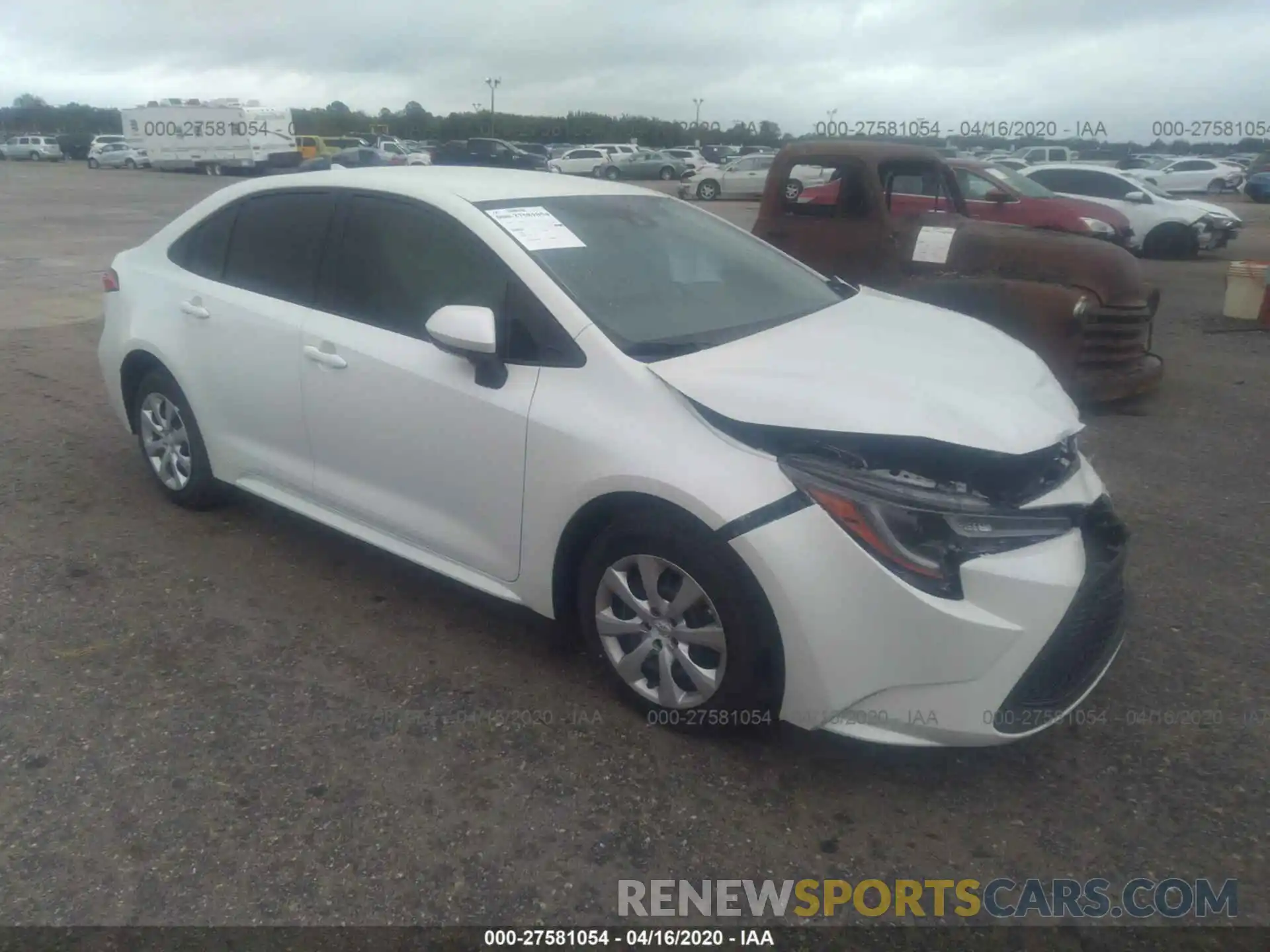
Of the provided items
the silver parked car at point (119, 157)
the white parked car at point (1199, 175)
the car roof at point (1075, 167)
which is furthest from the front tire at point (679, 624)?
the silver parked car at point (119, 157)

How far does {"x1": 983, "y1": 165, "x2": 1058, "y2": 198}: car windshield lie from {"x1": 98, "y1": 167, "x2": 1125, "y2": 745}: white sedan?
9047 mm

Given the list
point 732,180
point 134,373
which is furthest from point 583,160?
point 134,373

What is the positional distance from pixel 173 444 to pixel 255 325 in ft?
3.32

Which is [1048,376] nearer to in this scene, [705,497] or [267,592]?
[705,497]

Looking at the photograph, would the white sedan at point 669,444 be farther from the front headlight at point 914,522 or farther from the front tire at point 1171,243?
the front tire at point 1171,243

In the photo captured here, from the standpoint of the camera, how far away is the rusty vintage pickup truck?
6.67 metres

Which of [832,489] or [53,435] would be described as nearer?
[832,489]

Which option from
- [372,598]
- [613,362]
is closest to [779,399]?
[613,362]

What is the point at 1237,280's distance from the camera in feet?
33.7

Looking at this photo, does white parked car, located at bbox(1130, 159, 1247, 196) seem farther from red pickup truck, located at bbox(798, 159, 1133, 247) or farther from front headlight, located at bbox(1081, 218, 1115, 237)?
front headlight, located at bbox(1081, 218, 1115, 237)

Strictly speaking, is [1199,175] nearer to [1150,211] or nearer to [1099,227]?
[1150,211]

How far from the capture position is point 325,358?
3.74m

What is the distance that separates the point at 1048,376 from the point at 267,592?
3.07 metres

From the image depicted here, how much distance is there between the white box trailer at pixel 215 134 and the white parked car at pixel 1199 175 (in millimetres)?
30318
